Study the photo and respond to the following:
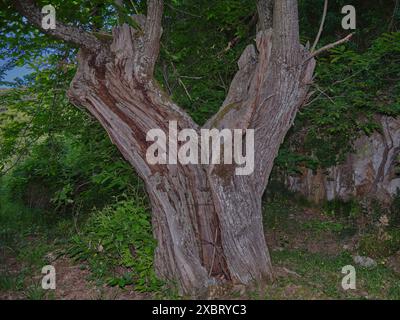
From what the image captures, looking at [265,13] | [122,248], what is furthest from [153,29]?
[122,248]

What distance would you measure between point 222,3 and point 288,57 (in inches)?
110

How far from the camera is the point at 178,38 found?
8.52m

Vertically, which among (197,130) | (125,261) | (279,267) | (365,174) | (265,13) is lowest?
(279,267)

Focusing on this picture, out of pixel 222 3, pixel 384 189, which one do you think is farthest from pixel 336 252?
pixel 222 3

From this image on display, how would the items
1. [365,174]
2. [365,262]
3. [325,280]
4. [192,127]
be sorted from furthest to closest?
1. [365,174]
2. [365,262]
3. [325,280]
4. [192,127]

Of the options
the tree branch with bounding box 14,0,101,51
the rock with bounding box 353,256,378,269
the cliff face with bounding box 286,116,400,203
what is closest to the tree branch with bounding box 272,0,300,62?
the tree branch with bounding box 14,0,101,51

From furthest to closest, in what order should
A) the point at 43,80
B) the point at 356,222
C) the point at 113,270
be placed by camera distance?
1. the point at 356,222
2. the point at 43,80
3. the point at 113,270

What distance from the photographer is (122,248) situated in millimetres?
5887

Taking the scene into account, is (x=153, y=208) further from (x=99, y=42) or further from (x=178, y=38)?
(x=178, y=38)

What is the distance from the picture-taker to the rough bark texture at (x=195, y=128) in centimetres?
550

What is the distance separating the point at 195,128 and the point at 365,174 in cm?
625

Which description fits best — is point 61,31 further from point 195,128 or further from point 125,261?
point 125,261

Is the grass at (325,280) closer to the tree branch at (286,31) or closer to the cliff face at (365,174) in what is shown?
the cliff face at (365,174)

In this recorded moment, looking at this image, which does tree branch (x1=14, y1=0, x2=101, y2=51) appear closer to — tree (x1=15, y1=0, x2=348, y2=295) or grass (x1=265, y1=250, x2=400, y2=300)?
tree (x1=15, y1=0, x2=348, y2=295)
